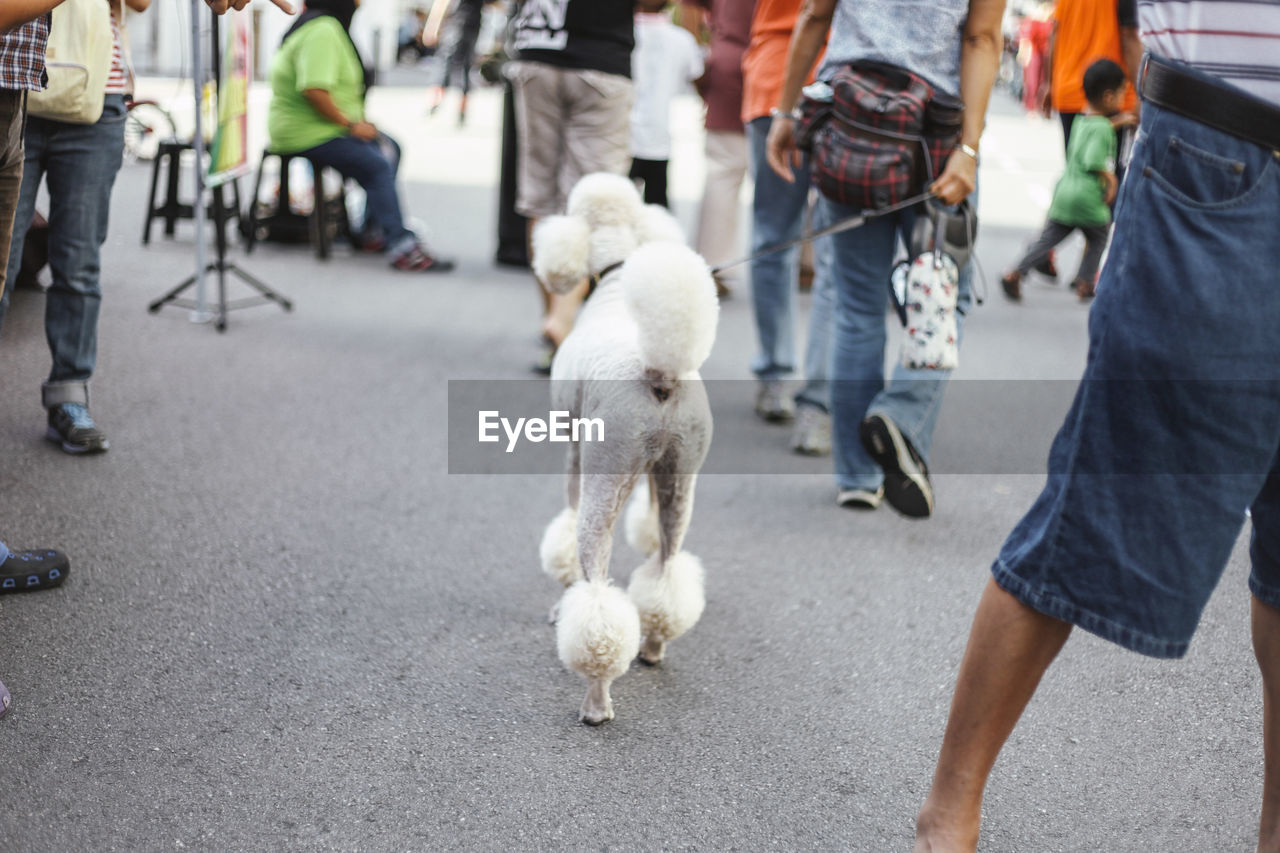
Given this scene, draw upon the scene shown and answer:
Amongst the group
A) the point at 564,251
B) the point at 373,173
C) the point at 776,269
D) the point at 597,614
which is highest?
the point at 564,251

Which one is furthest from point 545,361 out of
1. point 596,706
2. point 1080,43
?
point 1080,43

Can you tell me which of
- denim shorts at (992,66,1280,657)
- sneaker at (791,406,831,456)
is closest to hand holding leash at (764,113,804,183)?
sneaker at (791,406,831,456)

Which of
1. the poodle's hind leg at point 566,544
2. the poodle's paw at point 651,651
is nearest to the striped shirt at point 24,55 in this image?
the poodle's hind leg at point 566,544

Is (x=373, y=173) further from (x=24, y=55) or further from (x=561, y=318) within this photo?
(x=24, y=55)

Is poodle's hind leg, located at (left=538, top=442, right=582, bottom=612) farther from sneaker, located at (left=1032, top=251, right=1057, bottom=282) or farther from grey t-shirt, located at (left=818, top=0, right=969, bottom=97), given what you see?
sneaker, located at (left=1032, top=251, right=1057, bottom=282)

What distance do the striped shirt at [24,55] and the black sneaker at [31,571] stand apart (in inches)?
46.4

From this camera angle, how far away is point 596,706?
2.64 metres

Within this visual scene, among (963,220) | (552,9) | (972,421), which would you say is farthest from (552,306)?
(963,220)

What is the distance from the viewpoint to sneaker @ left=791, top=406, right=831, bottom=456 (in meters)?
4.72

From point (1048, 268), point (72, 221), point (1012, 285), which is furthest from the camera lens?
point (1048, 268)

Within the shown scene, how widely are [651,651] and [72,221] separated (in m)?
2.38

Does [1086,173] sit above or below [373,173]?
above

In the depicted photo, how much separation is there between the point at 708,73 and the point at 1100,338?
475 centimetres

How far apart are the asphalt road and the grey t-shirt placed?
1467 mm
